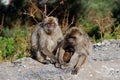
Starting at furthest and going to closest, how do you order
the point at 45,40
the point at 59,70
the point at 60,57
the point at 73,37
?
1. the point at 45,40
2. the point at 73,37
3. the point at 60,57
4. the point at 59,70

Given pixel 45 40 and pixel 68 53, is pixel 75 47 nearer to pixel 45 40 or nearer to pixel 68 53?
pixel 68 53

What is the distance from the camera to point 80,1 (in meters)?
19.1

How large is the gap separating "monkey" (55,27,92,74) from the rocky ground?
147 mm

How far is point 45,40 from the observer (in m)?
10.3

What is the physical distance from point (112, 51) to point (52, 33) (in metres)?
1.78

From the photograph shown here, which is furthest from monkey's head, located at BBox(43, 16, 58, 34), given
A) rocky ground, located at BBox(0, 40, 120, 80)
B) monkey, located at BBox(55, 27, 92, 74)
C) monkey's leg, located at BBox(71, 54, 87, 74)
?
monkey's leg, located at BBox(71, 54, 87, 74)

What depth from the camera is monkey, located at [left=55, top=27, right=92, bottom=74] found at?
9.88 metres

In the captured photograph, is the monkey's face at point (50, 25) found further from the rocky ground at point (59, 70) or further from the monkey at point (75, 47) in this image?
the rocky ground at point (59, 70)

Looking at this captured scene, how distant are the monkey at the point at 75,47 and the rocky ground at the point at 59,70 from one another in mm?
147

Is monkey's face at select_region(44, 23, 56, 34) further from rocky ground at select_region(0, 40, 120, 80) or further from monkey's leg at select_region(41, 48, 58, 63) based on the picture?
rocky ground at select_region(0, 40, 120, 80)

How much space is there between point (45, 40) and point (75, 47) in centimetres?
61

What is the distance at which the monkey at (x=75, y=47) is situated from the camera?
9875 mm

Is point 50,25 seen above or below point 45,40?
above

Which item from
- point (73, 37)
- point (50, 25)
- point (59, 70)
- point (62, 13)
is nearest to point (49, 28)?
point (50, 25)
